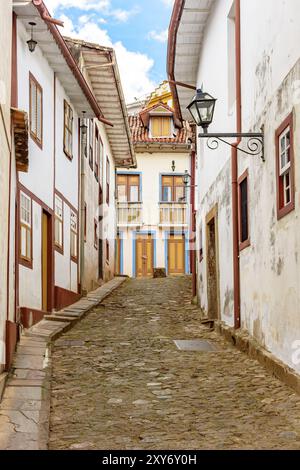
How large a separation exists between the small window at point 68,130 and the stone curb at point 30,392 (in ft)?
16.6

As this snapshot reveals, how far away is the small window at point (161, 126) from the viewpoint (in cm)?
3403

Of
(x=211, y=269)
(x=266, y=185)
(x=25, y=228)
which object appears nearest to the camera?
(x=266, y=185)

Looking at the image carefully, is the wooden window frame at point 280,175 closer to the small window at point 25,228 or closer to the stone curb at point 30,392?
the stone curb at point 30,392

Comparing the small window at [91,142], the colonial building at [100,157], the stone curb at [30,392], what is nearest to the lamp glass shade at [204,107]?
the stone curb at [30,392]

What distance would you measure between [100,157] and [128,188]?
413 inches

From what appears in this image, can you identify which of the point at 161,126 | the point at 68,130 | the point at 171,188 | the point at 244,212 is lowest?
the point at 244,212

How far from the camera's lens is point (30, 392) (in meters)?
7.30

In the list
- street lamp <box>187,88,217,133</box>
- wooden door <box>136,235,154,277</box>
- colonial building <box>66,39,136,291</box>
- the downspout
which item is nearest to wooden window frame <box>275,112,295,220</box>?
street lamp <box>187,88,217,133</box>

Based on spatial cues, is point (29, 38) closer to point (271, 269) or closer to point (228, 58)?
point (228, 58)

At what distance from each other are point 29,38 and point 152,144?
2109cm

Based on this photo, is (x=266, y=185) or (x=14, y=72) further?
(x=14, y=72)

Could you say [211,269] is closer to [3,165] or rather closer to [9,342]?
[9,342]

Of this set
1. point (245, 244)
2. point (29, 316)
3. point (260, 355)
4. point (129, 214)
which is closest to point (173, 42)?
point (245, 244)

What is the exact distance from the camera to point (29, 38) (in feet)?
41.4
